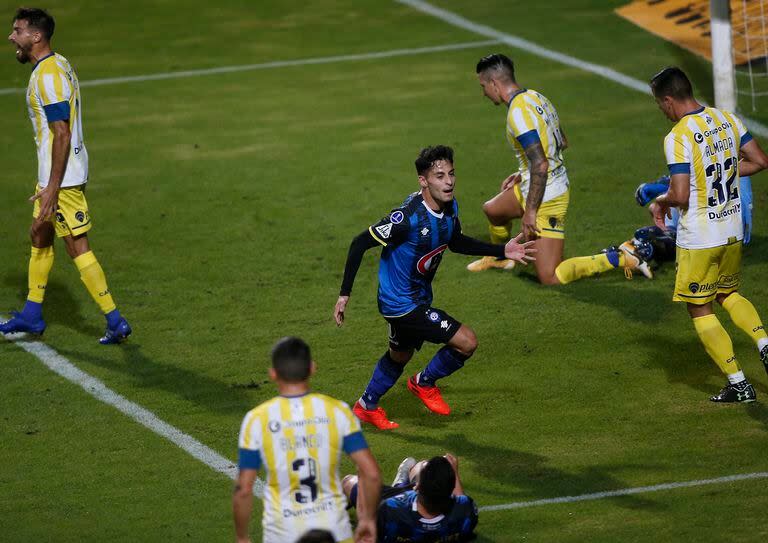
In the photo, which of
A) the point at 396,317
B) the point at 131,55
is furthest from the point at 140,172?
the point at 396,317

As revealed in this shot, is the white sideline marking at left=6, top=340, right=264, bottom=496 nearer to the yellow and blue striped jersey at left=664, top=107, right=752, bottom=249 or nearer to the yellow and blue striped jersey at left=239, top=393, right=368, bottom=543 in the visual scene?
the yellow and blue striped jersey at left=239, top=393, right=368, bottom=543

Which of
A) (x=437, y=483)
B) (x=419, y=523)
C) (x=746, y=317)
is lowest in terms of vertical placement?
(x=419, y=523)

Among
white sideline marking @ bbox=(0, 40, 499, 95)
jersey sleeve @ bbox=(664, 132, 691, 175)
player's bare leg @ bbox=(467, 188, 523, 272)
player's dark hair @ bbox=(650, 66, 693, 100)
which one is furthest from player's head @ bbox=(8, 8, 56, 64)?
white sideline marking @ bbox=(0, 40, 499, 95)

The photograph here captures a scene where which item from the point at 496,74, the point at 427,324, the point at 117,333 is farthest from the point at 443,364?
the point at 117,333

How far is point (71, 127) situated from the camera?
11.0m

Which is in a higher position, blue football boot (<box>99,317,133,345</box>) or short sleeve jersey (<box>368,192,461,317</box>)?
short sleeve jersey (<box>368,192,461,317</box>)

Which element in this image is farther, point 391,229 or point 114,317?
point 114,317

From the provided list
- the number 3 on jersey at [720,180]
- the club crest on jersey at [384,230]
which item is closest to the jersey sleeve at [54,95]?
the club crest on jersey at [384,230]

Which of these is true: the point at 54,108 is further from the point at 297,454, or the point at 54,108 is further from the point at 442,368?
the point at 297,454

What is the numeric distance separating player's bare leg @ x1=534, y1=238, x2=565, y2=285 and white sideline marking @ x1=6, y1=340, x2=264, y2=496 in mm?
4025

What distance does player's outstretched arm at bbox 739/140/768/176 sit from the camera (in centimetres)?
964

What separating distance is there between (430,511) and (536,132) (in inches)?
187

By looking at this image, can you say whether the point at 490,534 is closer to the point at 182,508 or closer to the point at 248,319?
the point at 182,508

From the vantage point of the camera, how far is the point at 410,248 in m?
9.09
